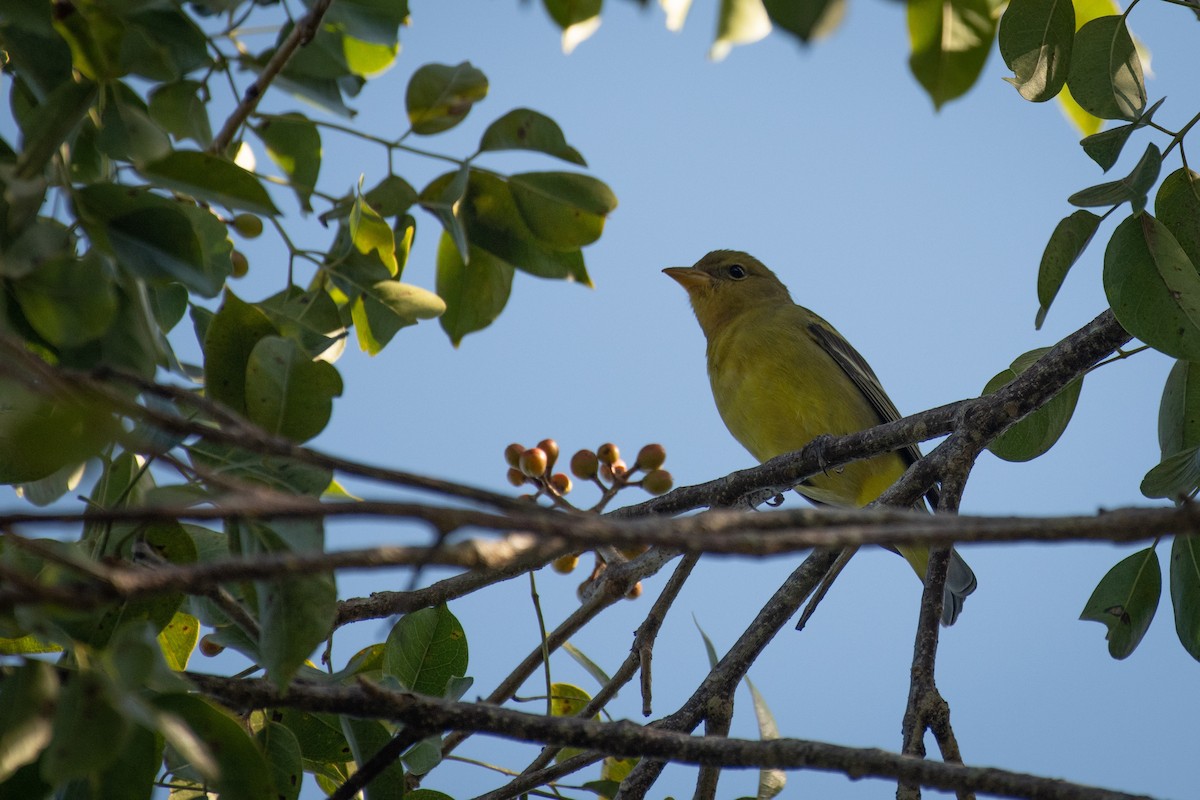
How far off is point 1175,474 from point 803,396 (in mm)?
3416

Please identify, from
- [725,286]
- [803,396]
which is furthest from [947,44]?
[725,286]

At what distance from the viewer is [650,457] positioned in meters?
4.02

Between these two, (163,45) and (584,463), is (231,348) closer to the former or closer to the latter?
(163,45)

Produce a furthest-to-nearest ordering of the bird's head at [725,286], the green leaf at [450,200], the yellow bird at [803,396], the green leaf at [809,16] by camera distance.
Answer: the bird's head at [725,286] < the yellow bird at [803,396] < the green leaf at [450,200] < the green leaf at [809,16]

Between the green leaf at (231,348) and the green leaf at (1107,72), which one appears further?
the green leaf at (1107,72)

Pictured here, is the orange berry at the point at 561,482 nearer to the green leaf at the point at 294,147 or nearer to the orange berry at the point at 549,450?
the orange berry at the point at 549,450

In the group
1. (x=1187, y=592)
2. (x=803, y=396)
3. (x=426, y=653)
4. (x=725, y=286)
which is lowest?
(x=426, y=653)

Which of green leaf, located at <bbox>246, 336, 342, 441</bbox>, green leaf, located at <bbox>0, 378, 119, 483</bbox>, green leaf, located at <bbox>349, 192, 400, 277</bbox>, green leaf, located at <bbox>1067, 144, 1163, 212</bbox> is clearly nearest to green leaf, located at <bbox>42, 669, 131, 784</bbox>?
green leaf, located at <bbox>0, 378, 119, 483</bbox>

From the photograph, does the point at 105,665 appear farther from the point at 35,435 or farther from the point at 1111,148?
the point at 1111,148

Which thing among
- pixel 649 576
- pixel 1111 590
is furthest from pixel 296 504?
pixel 649 576

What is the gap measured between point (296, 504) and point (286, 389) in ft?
3.04

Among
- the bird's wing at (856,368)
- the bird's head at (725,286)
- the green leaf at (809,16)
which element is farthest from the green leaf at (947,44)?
the bird's head at (725,286)

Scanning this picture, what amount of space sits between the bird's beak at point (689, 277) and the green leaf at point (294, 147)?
4608 mm

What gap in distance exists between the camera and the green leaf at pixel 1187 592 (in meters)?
2.59
